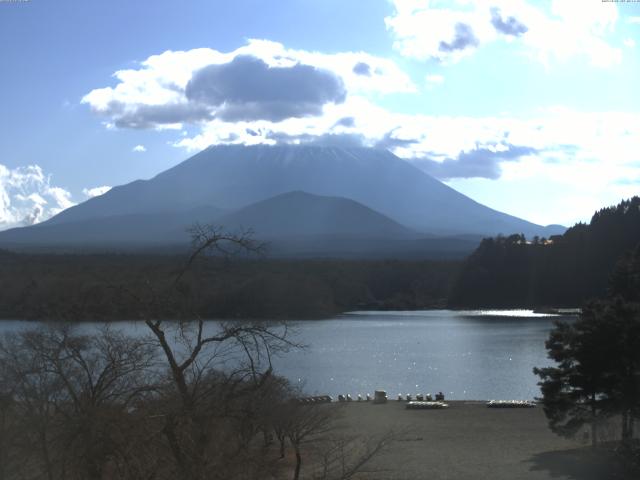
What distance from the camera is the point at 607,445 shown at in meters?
13.3

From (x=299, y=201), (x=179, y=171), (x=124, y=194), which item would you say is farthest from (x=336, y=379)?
(x=179, y=171)

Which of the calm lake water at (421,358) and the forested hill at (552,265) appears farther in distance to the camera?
the forested hill at (552,265)

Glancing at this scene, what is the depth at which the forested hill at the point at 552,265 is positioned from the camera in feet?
201

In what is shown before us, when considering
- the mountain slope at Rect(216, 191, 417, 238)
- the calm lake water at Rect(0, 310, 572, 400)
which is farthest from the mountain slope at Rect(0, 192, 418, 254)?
the calm lake water at Rect(0, 310, 572, 400)

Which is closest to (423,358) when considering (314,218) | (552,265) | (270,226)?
(552,265)

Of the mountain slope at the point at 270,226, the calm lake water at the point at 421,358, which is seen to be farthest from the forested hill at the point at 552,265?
the mountain slope at the point at 270,226

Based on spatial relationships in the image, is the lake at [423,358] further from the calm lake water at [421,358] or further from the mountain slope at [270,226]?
the mountain slope at [270,226]

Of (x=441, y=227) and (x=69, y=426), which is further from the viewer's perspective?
(x=441, y=227)

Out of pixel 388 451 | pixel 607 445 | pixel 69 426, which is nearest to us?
pixel 69 426

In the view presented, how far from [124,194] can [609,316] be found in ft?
538

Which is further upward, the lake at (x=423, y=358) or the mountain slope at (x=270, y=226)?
the mountain slope at (x=270, y=226)

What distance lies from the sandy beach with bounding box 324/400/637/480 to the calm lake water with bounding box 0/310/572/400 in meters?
2.37

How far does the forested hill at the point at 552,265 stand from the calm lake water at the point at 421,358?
32.4ft

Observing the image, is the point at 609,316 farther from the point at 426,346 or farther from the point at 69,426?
the point at 426,346
